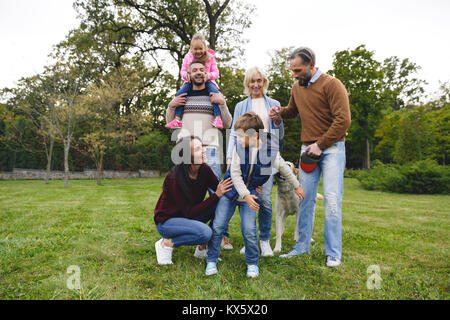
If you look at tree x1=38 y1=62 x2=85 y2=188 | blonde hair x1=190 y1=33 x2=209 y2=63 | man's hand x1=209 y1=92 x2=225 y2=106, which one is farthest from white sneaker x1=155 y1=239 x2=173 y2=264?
tree x1=38 y1=62 x2=85 y2=188

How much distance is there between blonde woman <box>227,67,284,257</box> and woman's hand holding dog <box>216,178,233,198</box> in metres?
0.51

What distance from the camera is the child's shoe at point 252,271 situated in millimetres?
2587

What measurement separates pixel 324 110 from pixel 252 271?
1.84m

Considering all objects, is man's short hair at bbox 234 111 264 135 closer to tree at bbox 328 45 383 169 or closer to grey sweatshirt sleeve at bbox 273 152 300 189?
grey sweatshirt sleeve at bbox 273 152 300 189

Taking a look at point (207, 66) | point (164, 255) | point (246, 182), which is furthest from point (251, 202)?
point (207, 66)

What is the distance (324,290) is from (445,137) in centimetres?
2647

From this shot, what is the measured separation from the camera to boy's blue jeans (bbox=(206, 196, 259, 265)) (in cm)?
270

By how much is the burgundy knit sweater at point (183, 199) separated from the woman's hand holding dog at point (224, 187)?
17cm

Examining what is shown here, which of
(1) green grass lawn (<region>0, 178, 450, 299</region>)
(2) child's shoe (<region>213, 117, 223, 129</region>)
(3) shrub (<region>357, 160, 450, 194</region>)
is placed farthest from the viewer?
(3) shrub (<region>357, 160, 450, 194</region>)

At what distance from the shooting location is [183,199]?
302cm

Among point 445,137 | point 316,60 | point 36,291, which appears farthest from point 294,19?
point 445,137

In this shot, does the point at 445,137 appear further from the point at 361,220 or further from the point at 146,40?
the point at 146,40

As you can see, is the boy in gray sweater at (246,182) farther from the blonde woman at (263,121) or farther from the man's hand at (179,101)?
the man's hand at (179,101)

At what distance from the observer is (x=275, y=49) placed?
87.7 ft
